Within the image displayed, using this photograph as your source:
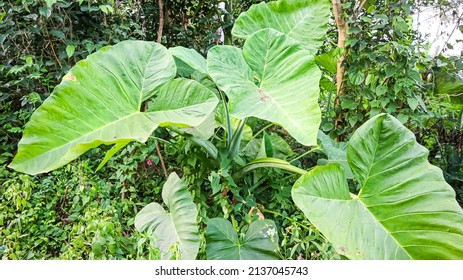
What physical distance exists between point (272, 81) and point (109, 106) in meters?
0.55

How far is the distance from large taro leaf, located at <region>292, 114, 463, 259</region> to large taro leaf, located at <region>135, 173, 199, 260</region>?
1.27ft

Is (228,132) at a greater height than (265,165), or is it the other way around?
(228,132)

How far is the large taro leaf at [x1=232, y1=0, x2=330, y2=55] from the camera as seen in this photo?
1.49 meters

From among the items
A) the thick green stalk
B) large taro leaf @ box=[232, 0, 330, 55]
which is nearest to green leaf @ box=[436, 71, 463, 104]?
A: large taro leaf @ box=[232, 0, 330, 55]

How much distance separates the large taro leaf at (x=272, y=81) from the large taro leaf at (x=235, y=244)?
15.6 inches

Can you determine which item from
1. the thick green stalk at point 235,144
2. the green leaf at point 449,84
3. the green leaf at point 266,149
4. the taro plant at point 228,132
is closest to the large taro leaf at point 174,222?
the taro plant at point 228,132

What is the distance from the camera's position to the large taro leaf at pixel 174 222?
1.10 meters

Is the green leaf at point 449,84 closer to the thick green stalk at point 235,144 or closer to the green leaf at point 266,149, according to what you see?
the green leaf at point 266,149

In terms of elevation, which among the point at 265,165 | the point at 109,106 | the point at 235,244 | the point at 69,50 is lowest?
the point at 235,244

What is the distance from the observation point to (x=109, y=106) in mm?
1098

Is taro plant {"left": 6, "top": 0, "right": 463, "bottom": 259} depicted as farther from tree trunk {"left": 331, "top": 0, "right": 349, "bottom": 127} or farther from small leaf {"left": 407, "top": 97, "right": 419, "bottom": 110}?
tree trunk {"left": 331, "top": 0, "right": 349, "bottom": 127}

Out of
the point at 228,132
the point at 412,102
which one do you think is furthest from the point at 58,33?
the point at 412,102

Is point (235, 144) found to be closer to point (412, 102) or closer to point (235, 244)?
point (235, 244)
